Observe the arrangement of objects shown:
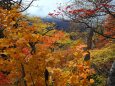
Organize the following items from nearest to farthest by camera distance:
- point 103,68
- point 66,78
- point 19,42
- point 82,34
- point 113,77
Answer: point 19,42, point 66,78, point 113,77, point 103,68, point 82,34

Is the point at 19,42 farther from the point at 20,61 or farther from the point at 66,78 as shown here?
the point at 66,78

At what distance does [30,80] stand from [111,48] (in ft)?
40.4

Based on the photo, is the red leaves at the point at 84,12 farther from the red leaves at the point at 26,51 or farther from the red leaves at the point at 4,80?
the red leaves at the point at 26,51

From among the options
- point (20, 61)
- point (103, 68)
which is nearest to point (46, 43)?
point (20, 61)

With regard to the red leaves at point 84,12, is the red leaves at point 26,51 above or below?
above

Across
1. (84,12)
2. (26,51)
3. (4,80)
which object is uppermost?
(26,51)

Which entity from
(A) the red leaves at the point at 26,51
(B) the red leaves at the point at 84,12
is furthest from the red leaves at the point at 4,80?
(B) the red leaves at the point at 84,12

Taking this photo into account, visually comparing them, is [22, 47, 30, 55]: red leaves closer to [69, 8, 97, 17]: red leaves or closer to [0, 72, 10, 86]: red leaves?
[0, 72, 10, 86]: red leaves

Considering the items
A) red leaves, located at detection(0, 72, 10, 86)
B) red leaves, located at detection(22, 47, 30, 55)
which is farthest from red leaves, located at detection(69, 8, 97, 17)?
red leaves, located at detection(22, 47, 30, 55)

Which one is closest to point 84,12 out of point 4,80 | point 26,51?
point 4,80

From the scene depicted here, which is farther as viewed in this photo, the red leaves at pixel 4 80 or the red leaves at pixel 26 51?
the red leaves at pixel 4 80

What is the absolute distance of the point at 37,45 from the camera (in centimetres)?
907

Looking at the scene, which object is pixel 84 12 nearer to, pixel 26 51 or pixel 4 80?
pixel 4 80

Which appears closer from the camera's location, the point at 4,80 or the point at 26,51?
the point at 26,51
